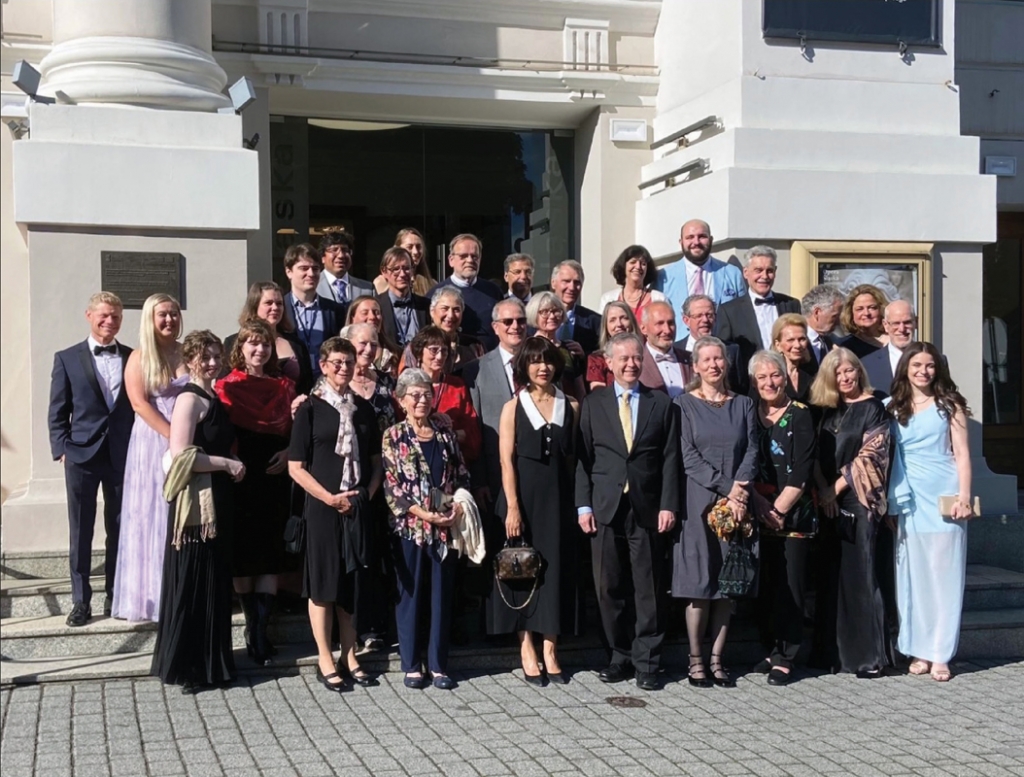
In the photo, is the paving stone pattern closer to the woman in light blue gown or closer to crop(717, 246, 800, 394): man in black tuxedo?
the woman in light blue gown

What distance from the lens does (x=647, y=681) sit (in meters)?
A: 6.64

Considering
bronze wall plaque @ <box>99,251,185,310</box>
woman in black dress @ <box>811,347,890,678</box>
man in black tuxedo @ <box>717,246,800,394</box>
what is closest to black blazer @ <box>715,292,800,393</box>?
man in black tuxedo @ <box>717,246,800,394</box>

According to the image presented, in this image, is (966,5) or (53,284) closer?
(53,284)

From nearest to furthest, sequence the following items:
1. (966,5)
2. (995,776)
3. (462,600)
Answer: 1. (995,776)
2. (462,600)
3. (966,5)

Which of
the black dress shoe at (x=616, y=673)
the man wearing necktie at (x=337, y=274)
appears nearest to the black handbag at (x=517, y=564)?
the black dress shoe at (x=616, y=673)

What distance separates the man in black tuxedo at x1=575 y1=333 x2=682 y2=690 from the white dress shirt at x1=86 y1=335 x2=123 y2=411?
8.81 ft

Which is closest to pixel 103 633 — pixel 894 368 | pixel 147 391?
pixel 147 391

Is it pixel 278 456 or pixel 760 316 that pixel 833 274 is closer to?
pixel 760 316

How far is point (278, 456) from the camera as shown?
22.1ft

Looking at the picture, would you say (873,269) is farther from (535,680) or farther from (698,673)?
(535,680)

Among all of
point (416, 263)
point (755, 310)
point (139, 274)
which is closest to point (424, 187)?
point (416, 263)

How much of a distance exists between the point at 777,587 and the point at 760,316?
6.50 ft

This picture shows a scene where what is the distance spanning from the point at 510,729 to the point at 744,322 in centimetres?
350

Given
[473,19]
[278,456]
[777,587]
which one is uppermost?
[473,19]
